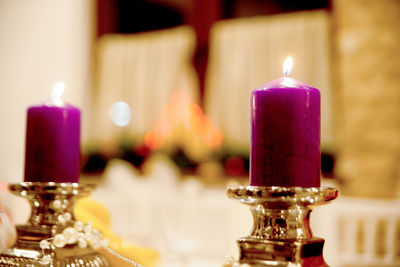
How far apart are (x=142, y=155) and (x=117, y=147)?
25 centimetres

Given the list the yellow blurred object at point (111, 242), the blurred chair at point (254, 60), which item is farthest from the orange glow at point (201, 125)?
the yellow blurred object at point (111, 242)

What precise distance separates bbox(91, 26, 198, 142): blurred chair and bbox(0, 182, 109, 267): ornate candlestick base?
2900 mm

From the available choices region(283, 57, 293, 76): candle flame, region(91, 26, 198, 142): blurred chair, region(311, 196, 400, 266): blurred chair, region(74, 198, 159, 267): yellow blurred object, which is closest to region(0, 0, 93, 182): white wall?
region(91, 26, 198, 142): blurred chair

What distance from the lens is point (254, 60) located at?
322 cm

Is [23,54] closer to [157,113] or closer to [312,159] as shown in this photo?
[157,113]

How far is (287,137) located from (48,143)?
25cm

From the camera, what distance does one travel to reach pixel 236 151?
3.01m

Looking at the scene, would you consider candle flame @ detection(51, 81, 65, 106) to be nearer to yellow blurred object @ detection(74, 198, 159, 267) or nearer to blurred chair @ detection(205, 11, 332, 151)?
yellow blurred object @ detection(74, 198, 159, 267)

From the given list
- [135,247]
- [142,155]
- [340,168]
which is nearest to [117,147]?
[142,155]

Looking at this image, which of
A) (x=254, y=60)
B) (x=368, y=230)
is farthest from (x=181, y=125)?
(x=368, y=230)

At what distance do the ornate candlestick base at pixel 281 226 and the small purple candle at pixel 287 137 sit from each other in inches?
0.5

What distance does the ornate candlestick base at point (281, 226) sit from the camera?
0.37 meters

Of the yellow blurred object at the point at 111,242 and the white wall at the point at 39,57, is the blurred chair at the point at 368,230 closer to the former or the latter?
the yellow blurred object at the point at 111,242

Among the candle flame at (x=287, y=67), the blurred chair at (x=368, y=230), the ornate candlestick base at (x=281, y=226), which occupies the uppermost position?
the candle flame at (x=287, y=67)
